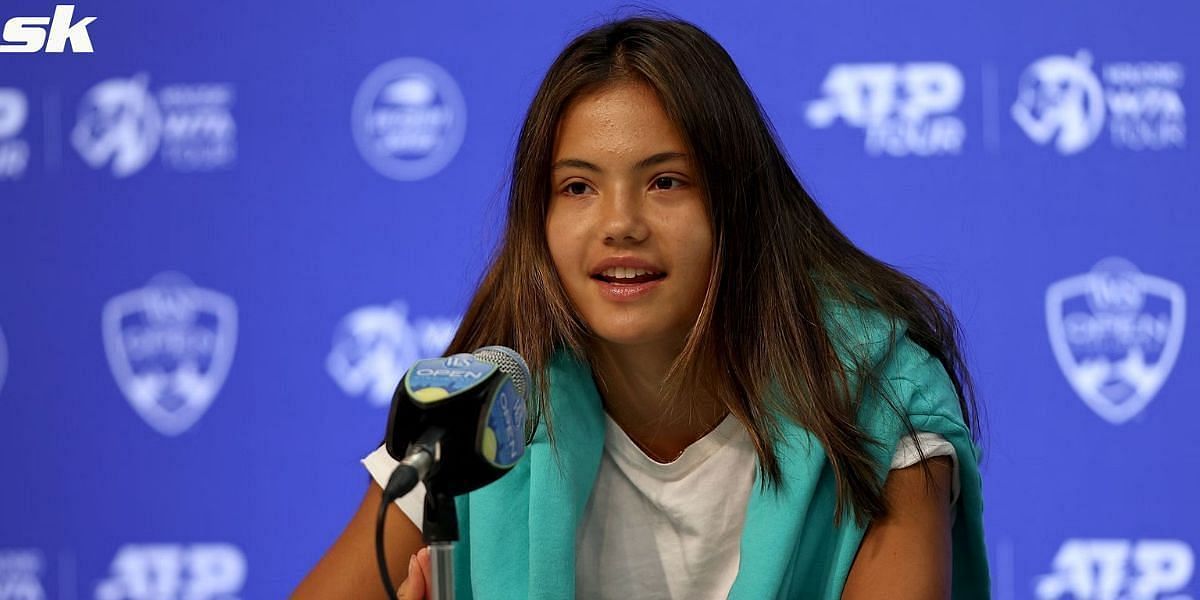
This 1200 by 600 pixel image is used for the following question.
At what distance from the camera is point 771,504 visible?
1301 mm

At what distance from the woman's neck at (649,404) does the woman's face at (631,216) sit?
3.5 inches

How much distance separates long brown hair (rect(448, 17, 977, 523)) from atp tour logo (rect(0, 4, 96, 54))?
1.08 m

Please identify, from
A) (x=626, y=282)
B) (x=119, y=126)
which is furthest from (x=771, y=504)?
(x=119, y=126)

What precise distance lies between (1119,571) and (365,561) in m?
1.10

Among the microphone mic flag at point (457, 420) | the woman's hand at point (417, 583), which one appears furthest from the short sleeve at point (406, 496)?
the microphone mic flag at point (457, 420)

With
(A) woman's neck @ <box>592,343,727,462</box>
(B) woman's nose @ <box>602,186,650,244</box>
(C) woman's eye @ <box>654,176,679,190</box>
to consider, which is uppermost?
(C) woman's eye @ <box>654,176,679,190</box>

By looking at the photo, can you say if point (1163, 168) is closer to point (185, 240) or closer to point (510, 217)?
point (510, 217)

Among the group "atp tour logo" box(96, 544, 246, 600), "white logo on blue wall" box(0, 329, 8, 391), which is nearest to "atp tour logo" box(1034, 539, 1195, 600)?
"atp tour logo" box(96, 544, 246, 600)

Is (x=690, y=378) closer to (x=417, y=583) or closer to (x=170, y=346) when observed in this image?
(x=417, y=583)

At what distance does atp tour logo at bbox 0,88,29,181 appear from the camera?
7.19 ft

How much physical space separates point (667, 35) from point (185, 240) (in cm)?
108

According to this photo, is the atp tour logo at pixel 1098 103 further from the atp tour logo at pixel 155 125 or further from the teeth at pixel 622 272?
the atp tour logo at pixel 155 125

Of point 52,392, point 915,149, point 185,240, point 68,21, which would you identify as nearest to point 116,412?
point 52,392

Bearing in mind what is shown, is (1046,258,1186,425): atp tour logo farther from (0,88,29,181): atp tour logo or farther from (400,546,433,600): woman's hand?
(0,88,29,181): atp tour logo
